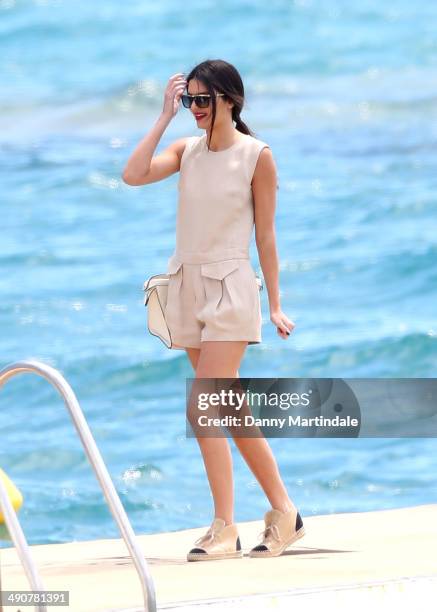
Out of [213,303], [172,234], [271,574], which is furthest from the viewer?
[172,234]

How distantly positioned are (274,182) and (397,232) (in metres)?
11.1

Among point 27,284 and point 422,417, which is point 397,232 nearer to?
point 27,284

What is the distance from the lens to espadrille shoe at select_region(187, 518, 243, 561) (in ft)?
14.5

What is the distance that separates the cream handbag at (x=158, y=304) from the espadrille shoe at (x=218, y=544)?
618 mm

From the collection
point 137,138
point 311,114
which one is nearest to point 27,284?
point 137,138

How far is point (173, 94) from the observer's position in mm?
4355

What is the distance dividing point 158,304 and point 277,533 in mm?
850

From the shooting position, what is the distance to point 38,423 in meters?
9.56

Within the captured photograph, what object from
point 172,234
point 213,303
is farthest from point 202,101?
point 172,234

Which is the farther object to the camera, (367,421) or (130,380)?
(130,380)

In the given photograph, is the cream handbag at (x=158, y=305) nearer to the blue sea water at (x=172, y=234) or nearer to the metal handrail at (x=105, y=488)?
the metal handrail at (x=105, y=488)

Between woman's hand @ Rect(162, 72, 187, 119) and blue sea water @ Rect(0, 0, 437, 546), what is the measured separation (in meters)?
3.74

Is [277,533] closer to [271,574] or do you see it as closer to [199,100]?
[271,574]

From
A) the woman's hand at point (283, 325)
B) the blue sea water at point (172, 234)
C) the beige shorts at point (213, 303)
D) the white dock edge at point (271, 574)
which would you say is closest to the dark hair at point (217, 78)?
the beige shorts at point (213, 303)
